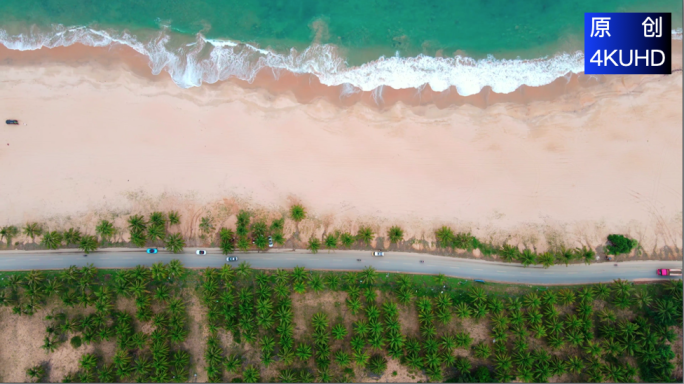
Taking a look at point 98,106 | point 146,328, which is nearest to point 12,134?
point 98,106

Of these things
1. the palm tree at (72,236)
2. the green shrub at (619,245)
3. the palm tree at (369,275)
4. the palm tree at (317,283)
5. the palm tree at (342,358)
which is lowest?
the palm tree at (342,358)

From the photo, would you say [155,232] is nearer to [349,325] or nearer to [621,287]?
[349,325]

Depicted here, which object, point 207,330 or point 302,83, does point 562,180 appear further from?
point 207,330

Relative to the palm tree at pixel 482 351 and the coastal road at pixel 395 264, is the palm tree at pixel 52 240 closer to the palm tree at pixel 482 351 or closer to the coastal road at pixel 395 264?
the coastal road at pixel 395 264

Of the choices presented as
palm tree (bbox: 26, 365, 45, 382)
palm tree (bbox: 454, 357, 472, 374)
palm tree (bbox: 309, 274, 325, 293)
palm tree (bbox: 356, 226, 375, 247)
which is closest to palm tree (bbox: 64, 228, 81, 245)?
palm tree (bbox: 26, 365, 45, 382)

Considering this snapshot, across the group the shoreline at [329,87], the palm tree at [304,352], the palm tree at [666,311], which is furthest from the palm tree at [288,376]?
the palm tree at [666,311]
